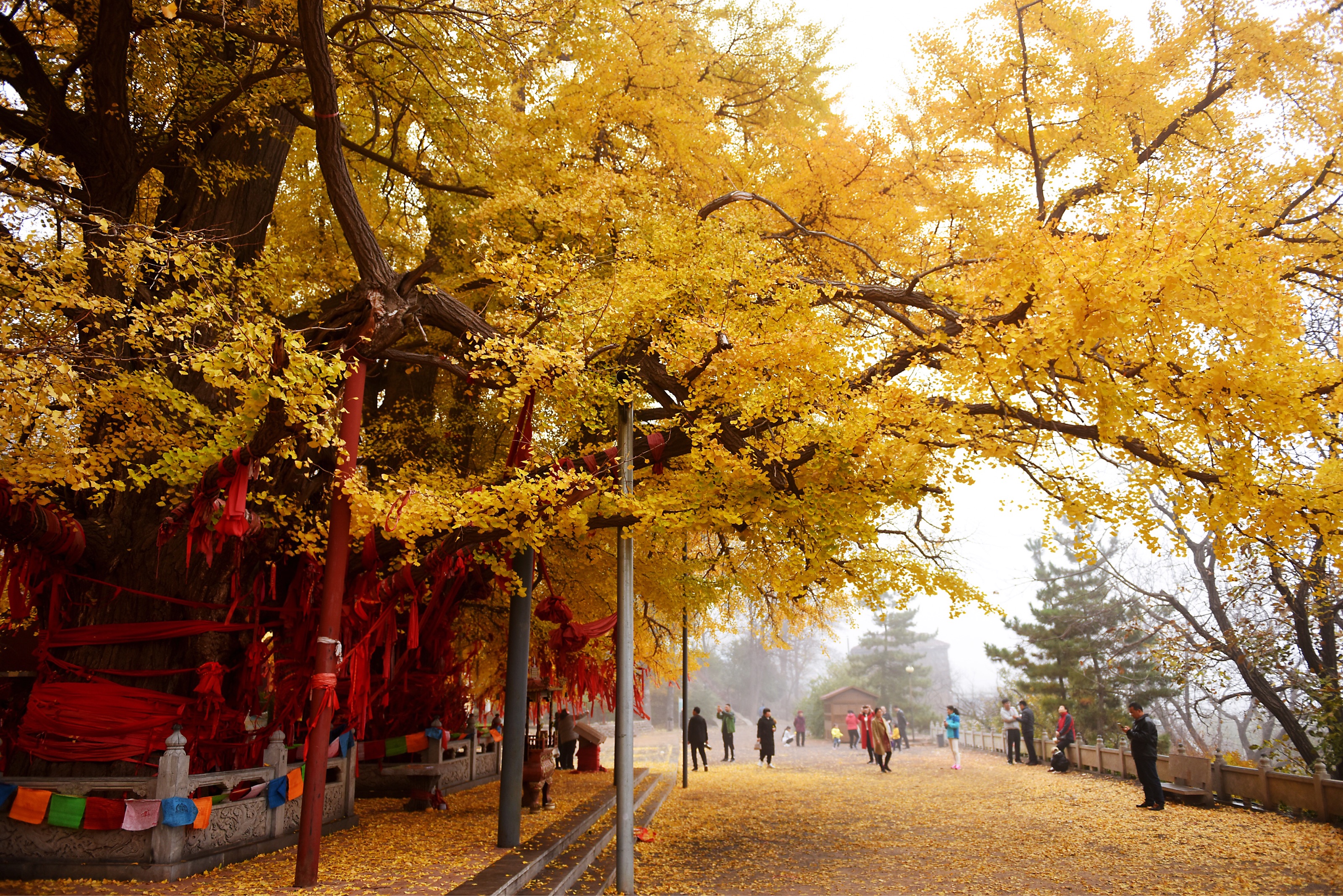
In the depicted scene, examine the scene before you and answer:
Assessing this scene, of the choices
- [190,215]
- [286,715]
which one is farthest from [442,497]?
[190,215]

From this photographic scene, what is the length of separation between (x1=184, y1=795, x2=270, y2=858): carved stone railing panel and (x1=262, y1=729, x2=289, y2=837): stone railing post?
0.29 ft

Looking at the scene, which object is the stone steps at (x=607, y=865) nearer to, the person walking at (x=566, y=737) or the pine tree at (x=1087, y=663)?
the person walking at (x=566, y=737)

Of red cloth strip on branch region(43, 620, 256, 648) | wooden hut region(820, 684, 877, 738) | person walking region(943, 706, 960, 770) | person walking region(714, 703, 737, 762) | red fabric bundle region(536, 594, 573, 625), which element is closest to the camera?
red cloth strip on branch region(43, 620, 256, 648)

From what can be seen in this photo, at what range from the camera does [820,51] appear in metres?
11.8

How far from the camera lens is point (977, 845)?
842 cm

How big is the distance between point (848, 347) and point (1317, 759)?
992cm

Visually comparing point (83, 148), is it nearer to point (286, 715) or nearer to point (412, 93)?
point (412, 93)

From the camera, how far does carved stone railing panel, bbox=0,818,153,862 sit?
20.2 feet

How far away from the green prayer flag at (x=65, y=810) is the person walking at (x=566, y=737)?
37.3 ft

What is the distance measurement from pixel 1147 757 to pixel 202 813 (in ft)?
38.9

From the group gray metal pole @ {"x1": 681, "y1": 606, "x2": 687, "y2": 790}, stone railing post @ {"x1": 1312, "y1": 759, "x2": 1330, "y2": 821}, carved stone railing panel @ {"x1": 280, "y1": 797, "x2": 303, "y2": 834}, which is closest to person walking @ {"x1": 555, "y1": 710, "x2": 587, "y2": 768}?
gray metal pole @ {"x1": 681, "y1": 606, "x2": 687, "y2": 790}

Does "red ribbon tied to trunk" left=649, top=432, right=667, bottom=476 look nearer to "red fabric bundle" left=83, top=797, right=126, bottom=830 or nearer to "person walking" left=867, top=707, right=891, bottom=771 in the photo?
"red fabric bundle" left=83, top=797, right=126, bottom=830

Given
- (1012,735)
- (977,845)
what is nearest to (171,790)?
(977,845)

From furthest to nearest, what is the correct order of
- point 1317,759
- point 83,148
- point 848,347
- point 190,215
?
1. point 1317,759
2. point 190,215
3. point 83,148
4. point 848,347
